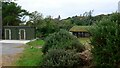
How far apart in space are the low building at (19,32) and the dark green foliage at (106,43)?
29.9 m

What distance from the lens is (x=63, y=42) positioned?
1711 centimetres

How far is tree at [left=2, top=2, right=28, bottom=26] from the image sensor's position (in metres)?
47.8

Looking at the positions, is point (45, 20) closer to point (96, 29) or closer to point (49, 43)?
point (49, 43)

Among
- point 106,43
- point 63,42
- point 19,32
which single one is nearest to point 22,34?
point 19,32

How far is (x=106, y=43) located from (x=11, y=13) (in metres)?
38.3

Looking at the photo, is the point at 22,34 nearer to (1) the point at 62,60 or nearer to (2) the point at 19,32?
(2) the point at 19,32

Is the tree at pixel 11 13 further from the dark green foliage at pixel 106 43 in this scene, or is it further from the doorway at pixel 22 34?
the dark green foliage at pixel 106 43

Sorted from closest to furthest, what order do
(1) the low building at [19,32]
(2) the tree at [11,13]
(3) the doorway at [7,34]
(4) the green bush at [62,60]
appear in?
(4) the green bush at [62,60]
(1) the low building at [19,32]
(3) the doorway at [7,34]
(2) the tree at [11,13]

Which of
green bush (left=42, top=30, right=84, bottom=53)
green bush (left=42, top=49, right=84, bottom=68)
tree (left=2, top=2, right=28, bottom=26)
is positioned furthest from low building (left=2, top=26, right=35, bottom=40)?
green bush (left=42, top=49, right=84, bottom=68)

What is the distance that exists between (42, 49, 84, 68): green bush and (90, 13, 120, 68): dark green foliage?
1.17 m

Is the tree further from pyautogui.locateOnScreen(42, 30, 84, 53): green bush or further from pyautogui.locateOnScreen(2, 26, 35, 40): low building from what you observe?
pyautogui.locateOnScreen(42, 30, 84, 53): green bush

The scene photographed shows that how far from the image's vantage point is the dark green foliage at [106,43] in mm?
12359

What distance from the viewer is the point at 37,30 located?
4609 cm

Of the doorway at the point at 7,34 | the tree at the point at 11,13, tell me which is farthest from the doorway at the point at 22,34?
the tree at the point at 11,13
